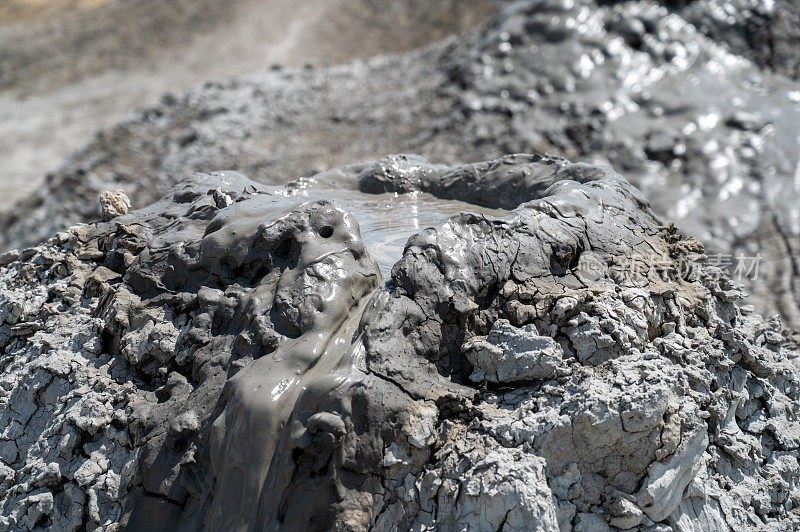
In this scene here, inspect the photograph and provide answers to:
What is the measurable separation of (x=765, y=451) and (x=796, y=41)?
7.77 m

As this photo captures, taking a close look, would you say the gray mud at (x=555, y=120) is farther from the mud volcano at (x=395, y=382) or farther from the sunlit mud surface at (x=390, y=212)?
the mud volcano at (x=395, y=382)

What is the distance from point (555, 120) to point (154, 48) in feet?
31.5

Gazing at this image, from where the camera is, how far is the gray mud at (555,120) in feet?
25.3

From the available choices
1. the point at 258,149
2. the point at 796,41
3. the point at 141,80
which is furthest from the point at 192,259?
the point at 141,80

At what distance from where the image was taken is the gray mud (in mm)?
7699

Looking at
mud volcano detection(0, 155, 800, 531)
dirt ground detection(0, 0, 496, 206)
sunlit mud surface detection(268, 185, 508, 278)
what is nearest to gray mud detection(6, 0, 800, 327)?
dirt ground detection(0, 0, 496, 206)

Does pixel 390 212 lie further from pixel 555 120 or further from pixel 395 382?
pixel 555 120

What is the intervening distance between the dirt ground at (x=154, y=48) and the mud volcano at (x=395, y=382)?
9741 millimetres

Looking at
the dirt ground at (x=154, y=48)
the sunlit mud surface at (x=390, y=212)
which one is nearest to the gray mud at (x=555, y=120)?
the dirt ground at (x=154, y=48)

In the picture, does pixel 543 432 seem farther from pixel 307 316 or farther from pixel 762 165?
pixel 762 165

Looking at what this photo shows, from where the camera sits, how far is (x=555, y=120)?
8.31 m

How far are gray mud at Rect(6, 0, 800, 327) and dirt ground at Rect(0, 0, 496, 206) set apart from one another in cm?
317

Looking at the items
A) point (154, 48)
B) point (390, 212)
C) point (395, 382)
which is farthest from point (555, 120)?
point (154, 48)

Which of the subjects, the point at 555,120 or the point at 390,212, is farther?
the point at 555,120
